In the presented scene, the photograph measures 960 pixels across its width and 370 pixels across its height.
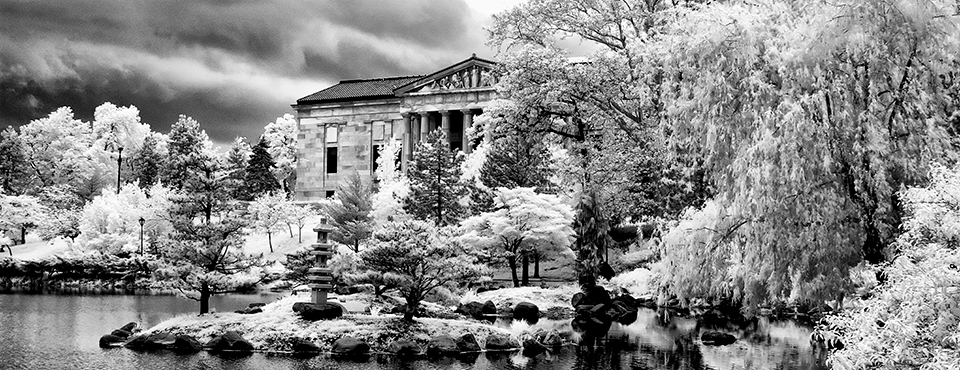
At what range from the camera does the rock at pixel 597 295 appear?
45.1 m

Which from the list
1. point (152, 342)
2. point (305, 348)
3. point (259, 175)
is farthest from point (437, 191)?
point (259, 175)

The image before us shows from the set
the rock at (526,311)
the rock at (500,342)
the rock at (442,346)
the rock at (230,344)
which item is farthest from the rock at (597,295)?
the rock at (230,344)

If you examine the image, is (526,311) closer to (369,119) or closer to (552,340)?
(552,340)

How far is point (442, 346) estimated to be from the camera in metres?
29.2

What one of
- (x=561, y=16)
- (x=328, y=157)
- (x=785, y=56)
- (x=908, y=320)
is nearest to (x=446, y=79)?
(x=328, y=157)

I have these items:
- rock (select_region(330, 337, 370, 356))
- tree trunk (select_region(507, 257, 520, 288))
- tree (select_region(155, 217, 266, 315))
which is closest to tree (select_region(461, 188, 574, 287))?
tree trunk (select_region(507, 257, 520, 288))

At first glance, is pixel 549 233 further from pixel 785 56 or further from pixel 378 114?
pixel 378 114

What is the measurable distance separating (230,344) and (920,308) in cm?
2178

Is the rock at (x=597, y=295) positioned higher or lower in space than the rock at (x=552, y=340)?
higher

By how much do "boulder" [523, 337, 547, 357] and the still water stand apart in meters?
0.59

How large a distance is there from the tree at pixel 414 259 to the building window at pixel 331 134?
2741 inches

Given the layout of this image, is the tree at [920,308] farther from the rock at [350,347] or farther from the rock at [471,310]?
the rock at [471,310]

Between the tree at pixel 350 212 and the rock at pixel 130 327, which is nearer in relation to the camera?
the rock at pixel 130 327

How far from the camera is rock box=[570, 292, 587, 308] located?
147 ft
